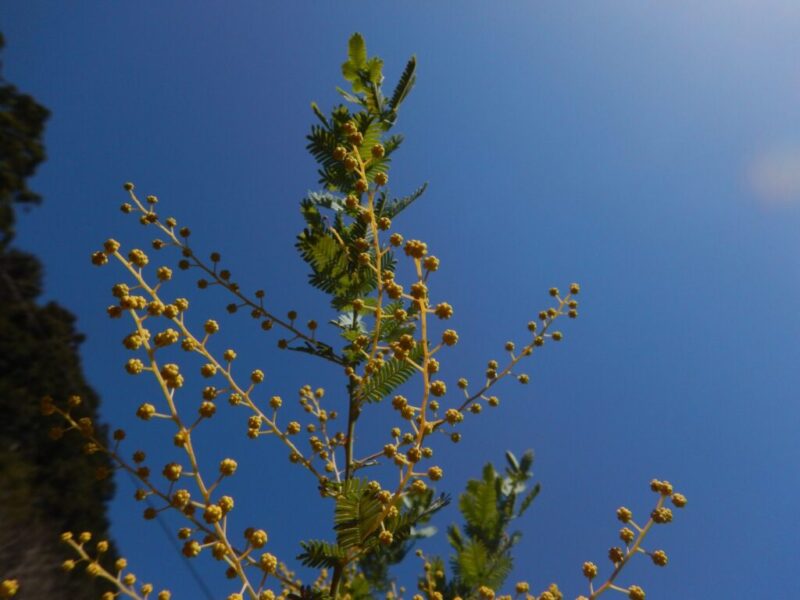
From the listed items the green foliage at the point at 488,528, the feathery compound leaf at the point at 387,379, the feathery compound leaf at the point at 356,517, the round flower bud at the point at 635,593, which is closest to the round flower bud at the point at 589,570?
the round flower bud at the point at 635,593

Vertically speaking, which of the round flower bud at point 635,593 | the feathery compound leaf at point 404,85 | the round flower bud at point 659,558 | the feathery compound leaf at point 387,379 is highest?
the feathery compound leaf at point 404,85

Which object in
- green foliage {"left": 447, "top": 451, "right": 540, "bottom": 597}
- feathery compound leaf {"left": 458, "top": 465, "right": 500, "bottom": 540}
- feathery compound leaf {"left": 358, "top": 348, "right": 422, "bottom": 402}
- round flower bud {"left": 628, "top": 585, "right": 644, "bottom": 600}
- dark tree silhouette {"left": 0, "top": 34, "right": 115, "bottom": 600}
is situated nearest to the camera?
round flower bud {"left": 628, "top": 585, "right": 644, "bottom": 600}

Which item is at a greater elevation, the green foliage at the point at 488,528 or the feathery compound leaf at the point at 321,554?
the green foliage at the point at 488,528

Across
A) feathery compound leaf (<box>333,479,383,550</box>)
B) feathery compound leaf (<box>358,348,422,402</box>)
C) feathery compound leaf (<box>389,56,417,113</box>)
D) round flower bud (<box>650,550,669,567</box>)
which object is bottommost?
feathery compound leaf (<box>333,479,383,550</box>)

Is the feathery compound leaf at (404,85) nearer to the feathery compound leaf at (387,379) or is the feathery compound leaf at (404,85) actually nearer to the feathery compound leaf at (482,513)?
the feathery compound leaf at (387,379)

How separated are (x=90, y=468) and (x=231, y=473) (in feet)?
13.4

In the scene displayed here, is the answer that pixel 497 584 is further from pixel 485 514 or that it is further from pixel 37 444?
pixel 37 444

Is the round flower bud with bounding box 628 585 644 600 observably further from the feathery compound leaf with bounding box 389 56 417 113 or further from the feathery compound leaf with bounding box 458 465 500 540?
the feathery compound leaf with bounding box 458 465 500 540

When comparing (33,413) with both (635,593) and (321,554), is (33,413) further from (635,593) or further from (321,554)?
(635,593)

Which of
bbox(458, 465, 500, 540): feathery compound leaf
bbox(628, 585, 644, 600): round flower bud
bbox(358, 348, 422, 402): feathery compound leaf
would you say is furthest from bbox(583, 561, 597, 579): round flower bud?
bbox(458, 465, 500, 540): feathery compound leaf

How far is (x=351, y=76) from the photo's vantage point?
3592 millimetres

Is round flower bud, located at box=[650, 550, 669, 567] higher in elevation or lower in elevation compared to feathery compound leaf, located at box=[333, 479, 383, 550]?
higher

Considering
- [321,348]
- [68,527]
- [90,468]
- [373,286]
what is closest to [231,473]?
[321,348]

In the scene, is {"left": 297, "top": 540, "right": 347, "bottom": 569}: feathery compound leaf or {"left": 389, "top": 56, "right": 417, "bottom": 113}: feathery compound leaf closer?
{"left": 297, "top": 540, "right": 347, "bottom": 569}: feathery compound leaf
